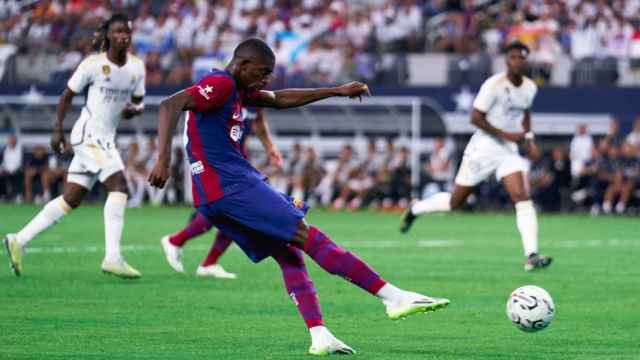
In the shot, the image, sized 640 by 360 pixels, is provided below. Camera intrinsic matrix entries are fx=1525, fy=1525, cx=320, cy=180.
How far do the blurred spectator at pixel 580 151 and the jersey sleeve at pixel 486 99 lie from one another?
15.9 meters

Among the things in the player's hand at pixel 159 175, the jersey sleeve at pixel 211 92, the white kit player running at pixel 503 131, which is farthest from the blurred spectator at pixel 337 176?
the player's hand at pixel 159 175

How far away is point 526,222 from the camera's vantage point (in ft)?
57.5

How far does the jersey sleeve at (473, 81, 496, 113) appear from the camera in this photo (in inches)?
715

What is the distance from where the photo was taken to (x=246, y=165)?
997 centimetres

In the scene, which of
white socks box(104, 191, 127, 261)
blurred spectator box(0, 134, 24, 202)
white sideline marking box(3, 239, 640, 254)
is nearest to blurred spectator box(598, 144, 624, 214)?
white sideline marking box(3, 239, 640, 254)

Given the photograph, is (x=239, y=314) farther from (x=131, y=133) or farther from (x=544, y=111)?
(x=131, y=133)

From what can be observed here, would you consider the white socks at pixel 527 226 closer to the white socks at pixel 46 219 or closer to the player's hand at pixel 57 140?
the white socks at pixel 46 219

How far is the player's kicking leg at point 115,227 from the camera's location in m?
15.2

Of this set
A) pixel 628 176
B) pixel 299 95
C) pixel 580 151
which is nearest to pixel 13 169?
pixel 580 151

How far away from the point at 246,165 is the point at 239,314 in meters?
2.58

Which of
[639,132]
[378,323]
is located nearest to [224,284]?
[378,323]

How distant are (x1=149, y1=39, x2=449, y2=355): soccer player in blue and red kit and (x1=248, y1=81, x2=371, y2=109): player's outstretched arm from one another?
2 centimetres

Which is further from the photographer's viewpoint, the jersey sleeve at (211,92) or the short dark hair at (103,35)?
the short dark hair at (103,35)

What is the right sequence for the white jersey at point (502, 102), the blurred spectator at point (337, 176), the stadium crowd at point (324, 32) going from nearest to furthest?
the white jersey at point (502, 102) < the stadium crowd at point (324, 32) < the blurred spectator at point (337, 176)
